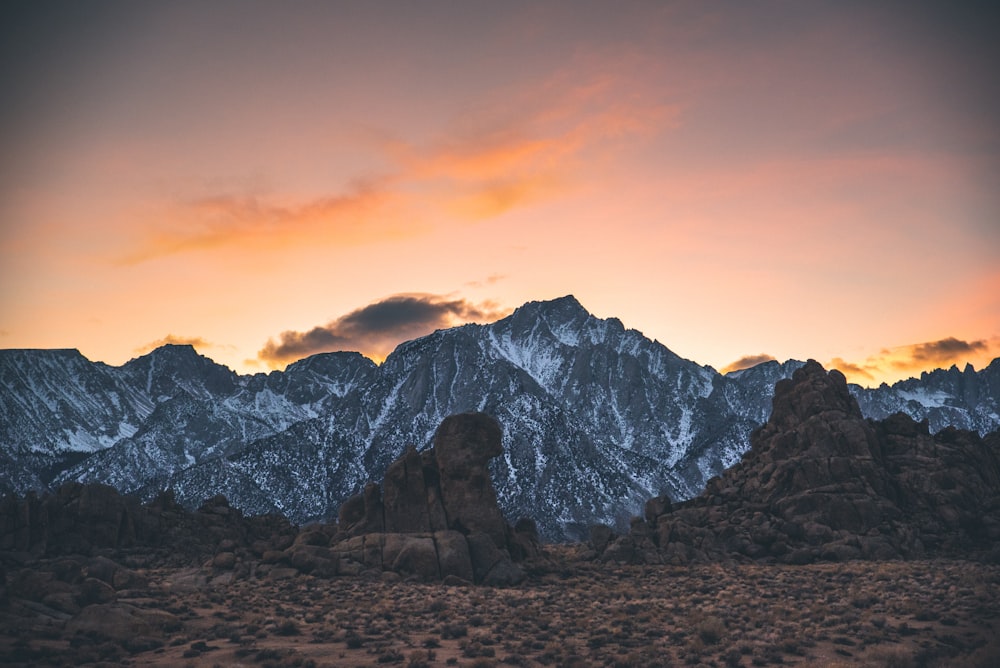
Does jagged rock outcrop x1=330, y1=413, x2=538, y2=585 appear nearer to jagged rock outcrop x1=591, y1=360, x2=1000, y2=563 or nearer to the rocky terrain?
the rocky terrain

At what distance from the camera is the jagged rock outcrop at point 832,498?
68375mm

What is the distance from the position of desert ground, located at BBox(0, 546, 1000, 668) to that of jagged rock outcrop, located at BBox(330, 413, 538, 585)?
4.03 metres

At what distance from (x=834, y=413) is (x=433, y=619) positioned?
60479 millimetres

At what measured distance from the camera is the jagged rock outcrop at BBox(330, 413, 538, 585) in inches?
2298

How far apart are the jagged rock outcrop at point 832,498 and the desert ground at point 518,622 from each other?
14074mm

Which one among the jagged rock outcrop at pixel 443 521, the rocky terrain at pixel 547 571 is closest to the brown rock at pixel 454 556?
the jagged rock outcrop at pixel 443 521

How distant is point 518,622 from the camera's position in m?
38.3

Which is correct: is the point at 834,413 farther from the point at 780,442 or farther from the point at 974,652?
the point at 974,652

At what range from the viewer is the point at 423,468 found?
69188mm

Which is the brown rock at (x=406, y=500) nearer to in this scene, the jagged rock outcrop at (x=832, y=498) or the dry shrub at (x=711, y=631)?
the jagged rock outcrop at (x=832, y=498)

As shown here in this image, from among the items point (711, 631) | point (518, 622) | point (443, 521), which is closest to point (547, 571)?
point (443, 521)

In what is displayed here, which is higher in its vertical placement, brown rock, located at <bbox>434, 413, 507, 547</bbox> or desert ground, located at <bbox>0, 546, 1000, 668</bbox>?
brown rock, located at <bbox>434, 413, 507, 547</bbox>

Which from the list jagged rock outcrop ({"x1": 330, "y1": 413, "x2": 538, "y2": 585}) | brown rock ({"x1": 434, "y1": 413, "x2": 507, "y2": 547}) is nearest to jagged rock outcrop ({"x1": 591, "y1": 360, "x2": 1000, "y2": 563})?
brown rock ({"x1": 434, "y1": 413, "x2": 507, "y2": 547})

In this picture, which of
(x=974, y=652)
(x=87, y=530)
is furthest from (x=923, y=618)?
(x=87, y=530)
